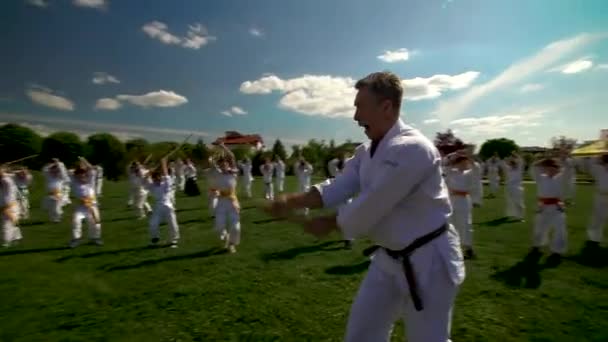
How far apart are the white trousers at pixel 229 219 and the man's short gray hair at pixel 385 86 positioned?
365 inches

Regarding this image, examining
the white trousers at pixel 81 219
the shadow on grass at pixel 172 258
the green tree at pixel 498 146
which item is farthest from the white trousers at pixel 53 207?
the green tree at pixel 498 146

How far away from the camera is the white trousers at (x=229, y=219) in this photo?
37.2 feet

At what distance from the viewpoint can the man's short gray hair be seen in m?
2.57

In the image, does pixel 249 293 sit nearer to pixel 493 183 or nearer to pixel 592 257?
pixel 592 257

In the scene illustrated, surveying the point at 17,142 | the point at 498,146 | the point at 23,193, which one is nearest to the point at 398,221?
the point at 23,193

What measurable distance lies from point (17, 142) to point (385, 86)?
260 ft

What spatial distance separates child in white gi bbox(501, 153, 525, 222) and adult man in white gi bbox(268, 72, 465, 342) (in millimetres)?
15437

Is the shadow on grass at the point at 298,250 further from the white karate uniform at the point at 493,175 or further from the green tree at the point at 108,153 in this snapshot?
the green tree at the point at 108,153

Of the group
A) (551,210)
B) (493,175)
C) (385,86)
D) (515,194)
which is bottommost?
(515,194)

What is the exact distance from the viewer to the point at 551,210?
1036 centimetres

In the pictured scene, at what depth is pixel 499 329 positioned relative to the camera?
574cm

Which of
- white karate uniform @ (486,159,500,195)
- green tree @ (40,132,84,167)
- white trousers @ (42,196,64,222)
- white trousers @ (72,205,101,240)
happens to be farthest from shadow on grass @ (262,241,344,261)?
green tree @ (40,132,84,167)

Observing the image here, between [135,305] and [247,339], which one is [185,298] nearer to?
[135,305]

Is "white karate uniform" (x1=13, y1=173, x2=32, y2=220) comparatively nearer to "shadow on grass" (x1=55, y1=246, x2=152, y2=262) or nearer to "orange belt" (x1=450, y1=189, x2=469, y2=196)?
"shadow on grass" (x1=55, y1=246, x2=152, y2=262)
